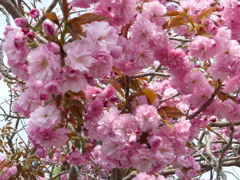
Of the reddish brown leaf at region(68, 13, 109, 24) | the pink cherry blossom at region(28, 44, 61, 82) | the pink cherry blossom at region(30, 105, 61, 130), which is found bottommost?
the pink cherry blossom at region(30, 105, 61, 130)

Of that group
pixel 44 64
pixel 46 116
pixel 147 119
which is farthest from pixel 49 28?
pixel 147 119

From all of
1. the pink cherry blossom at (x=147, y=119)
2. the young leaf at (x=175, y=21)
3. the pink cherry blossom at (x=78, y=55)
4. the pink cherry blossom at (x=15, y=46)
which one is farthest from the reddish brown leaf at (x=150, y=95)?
the pink cherry blossom at (x=15, y=46)

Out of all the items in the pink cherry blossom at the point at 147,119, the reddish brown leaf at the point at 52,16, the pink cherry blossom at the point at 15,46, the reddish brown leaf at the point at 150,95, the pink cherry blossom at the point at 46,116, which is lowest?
the pink cherry blossom at the point at 147,119

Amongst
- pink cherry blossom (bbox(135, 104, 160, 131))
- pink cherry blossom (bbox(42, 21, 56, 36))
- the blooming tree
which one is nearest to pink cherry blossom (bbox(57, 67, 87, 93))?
the blooming tree

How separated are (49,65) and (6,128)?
2989 mm

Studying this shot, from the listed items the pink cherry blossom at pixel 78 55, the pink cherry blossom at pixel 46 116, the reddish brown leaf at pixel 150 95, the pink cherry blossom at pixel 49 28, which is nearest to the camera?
the pink cherry blossom at pixel 78 55

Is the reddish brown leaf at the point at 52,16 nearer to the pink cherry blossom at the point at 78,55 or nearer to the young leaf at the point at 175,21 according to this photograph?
the pink cherry blossom at the point at 78,55

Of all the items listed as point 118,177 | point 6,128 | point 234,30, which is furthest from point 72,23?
point 6,128

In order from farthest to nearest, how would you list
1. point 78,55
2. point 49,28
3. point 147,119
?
point 147,119, point 49,28, point 78,55

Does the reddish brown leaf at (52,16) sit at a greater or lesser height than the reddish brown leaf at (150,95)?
greater

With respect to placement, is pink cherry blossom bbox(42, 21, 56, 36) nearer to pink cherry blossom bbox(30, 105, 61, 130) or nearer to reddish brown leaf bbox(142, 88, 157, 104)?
pink cherry blossom bbox(30, 105, 61, 130)

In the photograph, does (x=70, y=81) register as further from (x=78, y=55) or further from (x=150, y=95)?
(x=150, y=95)

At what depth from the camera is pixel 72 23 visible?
49.4 inches

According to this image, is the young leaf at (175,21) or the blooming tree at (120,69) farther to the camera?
the young leaf at (175,21)
